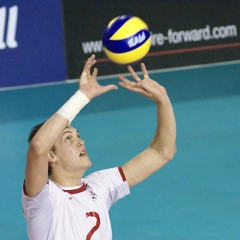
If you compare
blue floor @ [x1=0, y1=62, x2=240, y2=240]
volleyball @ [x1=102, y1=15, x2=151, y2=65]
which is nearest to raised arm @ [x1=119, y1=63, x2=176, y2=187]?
volleyball @ [x1=102, y1=15, x2=151, y2=65]

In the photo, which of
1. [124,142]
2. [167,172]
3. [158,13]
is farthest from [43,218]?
[158,13]

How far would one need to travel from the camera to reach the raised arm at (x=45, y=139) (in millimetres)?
3840

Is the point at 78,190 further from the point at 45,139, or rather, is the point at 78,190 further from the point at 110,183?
the point at 45,139

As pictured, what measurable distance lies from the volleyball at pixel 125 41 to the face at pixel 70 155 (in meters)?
0.73

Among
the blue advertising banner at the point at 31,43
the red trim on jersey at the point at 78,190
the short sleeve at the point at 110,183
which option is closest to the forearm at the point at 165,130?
the short sleeve at the point at 110,183

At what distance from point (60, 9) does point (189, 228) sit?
6743 millimetres

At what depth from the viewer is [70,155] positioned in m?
4.53

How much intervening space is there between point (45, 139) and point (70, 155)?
711 millimetres

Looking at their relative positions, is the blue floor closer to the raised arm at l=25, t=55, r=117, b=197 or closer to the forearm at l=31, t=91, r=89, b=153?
the raised arm at l=25, t=55, r=117, b=197

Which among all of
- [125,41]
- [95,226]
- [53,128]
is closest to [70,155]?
[95,226]

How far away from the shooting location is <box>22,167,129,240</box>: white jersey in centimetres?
414

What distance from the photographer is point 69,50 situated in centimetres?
1244

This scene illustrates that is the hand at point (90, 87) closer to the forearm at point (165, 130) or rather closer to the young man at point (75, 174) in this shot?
the young man at point (75, 174)

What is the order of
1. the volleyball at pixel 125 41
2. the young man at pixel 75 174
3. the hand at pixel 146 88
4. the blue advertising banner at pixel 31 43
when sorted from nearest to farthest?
the young man at pixel 75 174 → the hand at pixel 146 88 → the volleyball at pixel 125 41 → the blue advertising banner at pixel 31 43
